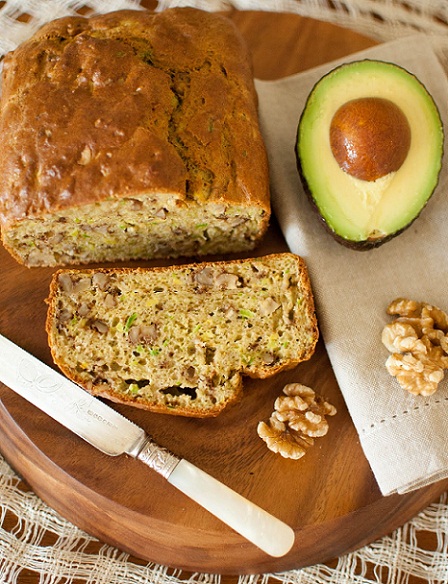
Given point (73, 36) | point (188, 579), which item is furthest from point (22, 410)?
point (73, 36)

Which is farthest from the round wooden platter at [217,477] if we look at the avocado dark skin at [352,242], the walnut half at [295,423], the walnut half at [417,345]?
the avocado dark skin at [352,242]

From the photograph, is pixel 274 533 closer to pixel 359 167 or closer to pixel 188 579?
pixel 188 579

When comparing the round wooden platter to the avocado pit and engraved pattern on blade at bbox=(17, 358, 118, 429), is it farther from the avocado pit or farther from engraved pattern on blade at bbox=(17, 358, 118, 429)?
the avocado pit

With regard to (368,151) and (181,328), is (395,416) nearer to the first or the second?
(181,328)

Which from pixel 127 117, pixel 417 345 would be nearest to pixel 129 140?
pixel 127 117

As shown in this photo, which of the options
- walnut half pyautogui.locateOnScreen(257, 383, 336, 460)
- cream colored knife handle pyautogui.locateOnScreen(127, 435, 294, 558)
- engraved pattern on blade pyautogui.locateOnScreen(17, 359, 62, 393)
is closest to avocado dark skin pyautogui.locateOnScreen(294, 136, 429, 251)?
walnut half pyautogui.locateOnScreen(257, 383, 336, 460)
